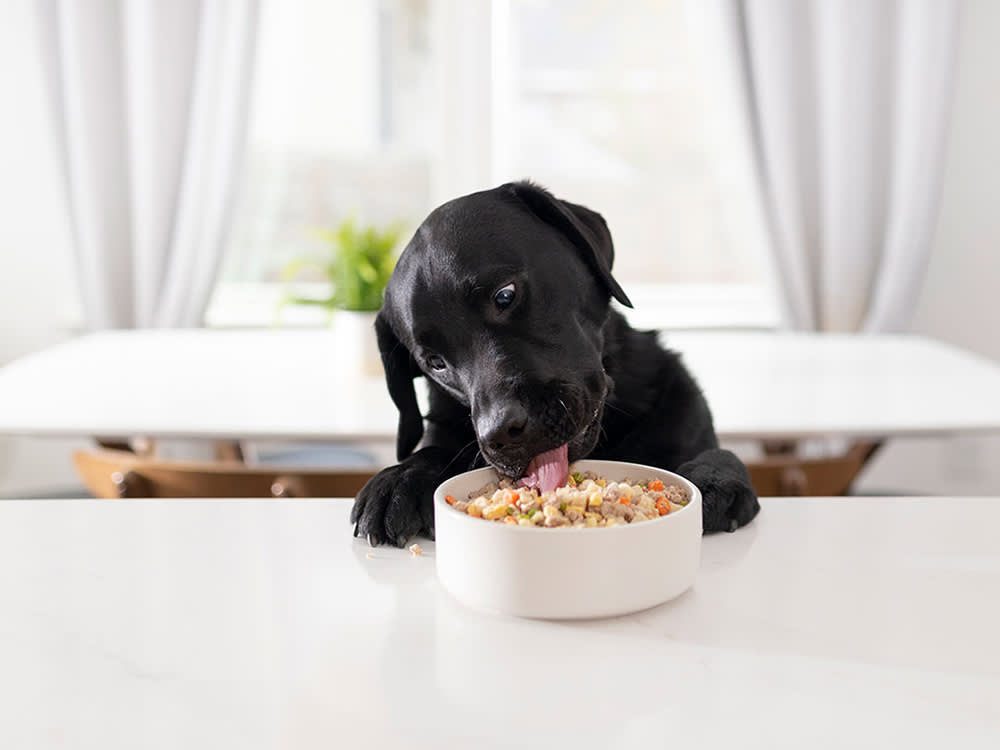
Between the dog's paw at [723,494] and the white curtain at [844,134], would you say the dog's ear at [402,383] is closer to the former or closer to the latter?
the dog's paw at [723,494]

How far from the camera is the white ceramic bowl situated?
0.66m

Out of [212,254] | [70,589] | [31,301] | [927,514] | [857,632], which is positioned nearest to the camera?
[857,632]

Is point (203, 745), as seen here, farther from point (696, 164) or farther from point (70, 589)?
point (696, 164)

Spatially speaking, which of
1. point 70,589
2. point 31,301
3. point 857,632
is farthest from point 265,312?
point 857,632

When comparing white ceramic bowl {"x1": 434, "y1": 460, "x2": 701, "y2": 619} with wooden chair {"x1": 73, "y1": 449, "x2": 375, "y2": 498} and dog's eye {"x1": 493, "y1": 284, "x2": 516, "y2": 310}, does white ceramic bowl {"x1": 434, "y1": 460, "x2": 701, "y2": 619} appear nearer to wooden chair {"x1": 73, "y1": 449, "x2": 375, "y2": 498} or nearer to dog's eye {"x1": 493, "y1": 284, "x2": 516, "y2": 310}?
dog's eye {"x1": 493, "y1": 284, "x2": 516, "y2": 310}

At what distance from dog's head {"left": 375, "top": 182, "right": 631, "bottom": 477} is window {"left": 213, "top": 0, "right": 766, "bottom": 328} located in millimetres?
2502

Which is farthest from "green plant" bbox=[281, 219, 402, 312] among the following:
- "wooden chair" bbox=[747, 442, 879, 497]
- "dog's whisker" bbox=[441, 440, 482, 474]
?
"dog's whisker" bbox=[441, 440, 482, 474]

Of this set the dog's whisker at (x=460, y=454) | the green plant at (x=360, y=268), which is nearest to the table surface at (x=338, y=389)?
the green plant at (x=360, y=268)

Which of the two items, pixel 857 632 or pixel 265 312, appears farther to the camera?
pixel 265 312

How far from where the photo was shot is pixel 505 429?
892 millimetres

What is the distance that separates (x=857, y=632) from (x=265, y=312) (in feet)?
10.8

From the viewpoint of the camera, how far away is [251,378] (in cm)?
227

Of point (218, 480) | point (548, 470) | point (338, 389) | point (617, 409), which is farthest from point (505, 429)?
point (338, 389)

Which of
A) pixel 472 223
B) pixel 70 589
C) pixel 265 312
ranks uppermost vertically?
pixel 472 223
